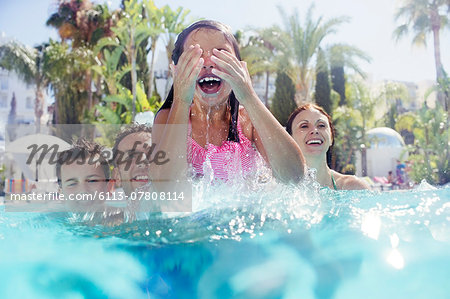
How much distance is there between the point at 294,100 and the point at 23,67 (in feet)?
54.0

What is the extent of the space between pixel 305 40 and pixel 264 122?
805 inches

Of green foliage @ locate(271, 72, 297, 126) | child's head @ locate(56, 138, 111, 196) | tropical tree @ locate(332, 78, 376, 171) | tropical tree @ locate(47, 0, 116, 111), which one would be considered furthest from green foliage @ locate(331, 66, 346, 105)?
child's head @ locate(56, 138, 111, 196)

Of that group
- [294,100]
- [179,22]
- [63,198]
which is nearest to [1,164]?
[179,22]

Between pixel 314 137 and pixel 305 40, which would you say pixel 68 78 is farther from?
pixel 314 137

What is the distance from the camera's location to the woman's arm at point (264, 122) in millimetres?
1464

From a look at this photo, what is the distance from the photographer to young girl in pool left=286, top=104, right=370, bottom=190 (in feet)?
9.08

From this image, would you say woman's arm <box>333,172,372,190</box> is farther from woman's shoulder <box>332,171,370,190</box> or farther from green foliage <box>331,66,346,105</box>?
green foliage <box>331,66,346,105</box>

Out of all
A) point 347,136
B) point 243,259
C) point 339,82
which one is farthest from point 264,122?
point 339,82

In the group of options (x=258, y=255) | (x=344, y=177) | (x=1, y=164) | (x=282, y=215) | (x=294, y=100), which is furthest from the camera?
(x=294, y=100)

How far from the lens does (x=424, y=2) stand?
2805 centimetres

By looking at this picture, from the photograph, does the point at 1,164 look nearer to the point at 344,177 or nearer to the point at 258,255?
the point at 344,177

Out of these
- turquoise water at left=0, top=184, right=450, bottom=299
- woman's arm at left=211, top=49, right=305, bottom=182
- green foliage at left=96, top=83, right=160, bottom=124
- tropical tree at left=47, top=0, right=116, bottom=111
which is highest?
tropical tree at left=47, top=0, right=116, bottom=111

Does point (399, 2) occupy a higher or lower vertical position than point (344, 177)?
higher

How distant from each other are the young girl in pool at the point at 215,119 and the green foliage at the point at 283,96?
21.5 m
